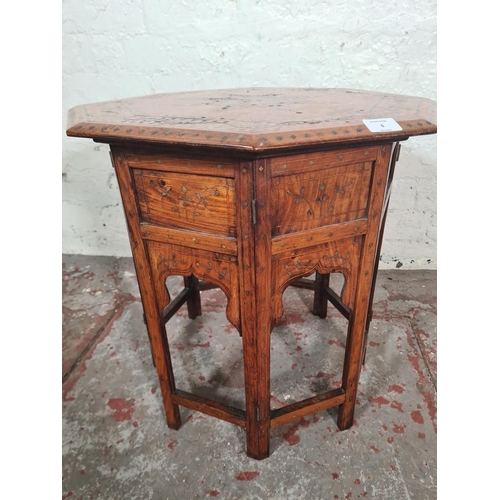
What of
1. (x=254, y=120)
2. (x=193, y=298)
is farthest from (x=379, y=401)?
(x=254, y=120)

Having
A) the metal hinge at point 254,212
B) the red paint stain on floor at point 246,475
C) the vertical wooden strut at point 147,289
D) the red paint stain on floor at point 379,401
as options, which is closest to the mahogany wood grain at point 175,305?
the vertical wooden strut at point 147,289

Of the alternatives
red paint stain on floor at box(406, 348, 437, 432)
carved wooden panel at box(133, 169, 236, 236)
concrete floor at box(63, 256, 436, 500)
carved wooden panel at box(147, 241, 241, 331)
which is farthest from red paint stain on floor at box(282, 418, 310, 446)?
carved wooden panel at box(133, 169, 236, 236)

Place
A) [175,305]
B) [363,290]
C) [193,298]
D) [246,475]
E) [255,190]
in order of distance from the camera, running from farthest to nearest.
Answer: [193,298] → [175,305] → [246,475] → [363,290] → [255,190]

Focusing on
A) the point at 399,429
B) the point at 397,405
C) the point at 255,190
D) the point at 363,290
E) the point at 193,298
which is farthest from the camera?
the point at 193,298

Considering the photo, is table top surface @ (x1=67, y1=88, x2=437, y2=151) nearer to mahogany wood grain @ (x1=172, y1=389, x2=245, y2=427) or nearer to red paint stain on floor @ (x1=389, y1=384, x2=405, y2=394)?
mahogany wood grain @ (x1=172, y1=389, x2=245, y2=427)

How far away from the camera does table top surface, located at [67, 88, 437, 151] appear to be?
990 millimetres

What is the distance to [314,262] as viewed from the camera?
129cm

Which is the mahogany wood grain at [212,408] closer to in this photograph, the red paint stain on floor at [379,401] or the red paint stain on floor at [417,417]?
the red paint stain on floor at [379,401]

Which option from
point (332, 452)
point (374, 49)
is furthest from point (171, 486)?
point (374, 49)

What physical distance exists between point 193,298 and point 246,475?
3.88ft

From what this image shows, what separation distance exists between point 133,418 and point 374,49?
2606 millimetres

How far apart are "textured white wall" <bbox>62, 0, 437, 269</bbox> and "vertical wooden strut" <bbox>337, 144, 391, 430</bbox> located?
149 cm

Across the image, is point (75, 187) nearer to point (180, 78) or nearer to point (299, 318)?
point (180, 78)

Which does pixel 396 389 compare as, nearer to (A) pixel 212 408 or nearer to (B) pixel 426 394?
(B) pixel 426 394
